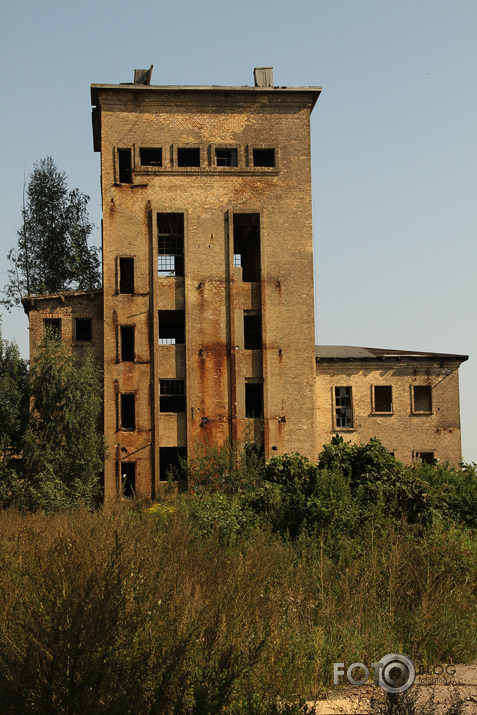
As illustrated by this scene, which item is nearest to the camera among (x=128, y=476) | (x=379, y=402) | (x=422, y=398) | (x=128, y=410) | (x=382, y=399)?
(x=128, y=476)

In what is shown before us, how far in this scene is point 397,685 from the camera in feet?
29.1

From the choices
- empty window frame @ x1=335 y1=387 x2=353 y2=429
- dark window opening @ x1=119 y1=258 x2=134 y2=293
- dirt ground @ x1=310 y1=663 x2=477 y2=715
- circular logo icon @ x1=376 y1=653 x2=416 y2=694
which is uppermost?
dark window opening @ x1=119 y1=258 x2=134 y2=293

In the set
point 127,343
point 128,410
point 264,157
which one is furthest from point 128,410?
point 264,157

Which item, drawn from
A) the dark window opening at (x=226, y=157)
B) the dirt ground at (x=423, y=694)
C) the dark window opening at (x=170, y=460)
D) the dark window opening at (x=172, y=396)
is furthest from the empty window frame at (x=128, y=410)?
the dirt ground at (x=423, y=694)

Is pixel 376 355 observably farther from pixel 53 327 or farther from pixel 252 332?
pixel 53 327

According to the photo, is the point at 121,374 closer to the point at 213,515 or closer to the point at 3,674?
the point at 213,515

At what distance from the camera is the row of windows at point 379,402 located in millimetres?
33531

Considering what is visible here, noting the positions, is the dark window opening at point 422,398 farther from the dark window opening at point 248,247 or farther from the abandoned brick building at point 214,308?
the dark window opening at point 248,247

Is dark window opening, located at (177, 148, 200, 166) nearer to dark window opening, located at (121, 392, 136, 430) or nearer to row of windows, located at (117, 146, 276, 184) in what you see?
row of windows, located at (117, 146, 276, 184)

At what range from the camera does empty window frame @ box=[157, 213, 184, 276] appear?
33094 millimetres

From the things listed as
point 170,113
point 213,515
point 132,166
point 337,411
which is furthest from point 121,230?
point 213,515

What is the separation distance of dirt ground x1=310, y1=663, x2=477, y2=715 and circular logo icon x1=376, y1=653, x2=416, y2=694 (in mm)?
119

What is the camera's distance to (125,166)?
111ft

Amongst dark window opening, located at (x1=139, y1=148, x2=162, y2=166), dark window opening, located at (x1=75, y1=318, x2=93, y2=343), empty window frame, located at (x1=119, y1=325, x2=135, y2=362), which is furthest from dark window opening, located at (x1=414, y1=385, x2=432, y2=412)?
dark window opening, located at (x1=139, y1=148, x2=162, y2=166)
